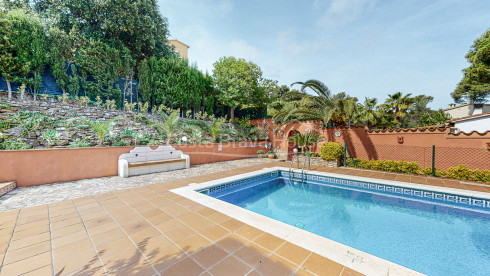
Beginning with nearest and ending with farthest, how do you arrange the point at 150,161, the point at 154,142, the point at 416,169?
the point at 416,169, the point at 150,161, the point at 154,142

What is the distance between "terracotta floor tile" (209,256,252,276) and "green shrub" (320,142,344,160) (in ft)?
27.9

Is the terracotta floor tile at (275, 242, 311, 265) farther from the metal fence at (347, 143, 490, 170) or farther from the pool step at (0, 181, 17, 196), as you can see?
the metal fence at (347, 143, 490, 170)

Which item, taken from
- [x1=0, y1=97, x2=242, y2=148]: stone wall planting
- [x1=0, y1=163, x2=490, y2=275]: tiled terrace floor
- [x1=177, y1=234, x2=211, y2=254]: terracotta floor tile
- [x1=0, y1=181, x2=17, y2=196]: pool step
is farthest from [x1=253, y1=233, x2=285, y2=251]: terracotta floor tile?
[x1=0, y1=97, x2=242, y2=148]: stone wall planting

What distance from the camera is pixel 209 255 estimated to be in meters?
2.36

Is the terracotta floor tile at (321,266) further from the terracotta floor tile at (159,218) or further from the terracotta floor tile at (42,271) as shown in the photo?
the terracotta floor tile at (42,271)

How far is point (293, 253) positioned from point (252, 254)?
1.89ft

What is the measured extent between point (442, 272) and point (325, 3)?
1081 cm

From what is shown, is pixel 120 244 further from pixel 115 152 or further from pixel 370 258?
pixel 115 152

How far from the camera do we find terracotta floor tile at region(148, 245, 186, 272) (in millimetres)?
2160

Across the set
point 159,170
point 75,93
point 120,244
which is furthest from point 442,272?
point 75,93

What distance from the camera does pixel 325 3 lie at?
342 inches

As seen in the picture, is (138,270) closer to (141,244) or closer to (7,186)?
(141,244)

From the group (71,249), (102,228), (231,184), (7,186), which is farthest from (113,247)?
(7,186)

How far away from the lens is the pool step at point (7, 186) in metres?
4.56
